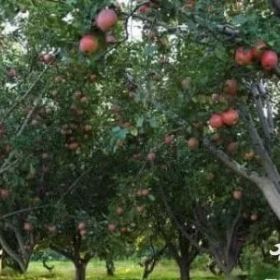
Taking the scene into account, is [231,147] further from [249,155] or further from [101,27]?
[101,27]

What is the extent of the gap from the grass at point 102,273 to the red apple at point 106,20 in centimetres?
1945

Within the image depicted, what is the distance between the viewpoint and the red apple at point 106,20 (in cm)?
343

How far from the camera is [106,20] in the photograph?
135 inches

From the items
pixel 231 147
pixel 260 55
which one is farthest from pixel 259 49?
pixel 231 147

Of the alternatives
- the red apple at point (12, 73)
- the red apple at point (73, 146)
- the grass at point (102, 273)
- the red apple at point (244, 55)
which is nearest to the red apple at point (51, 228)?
the red apple at point (73, 146)

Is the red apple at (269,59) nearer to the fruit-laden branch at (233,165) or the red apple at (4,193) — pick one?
the fruit-laden branch at (233,165)

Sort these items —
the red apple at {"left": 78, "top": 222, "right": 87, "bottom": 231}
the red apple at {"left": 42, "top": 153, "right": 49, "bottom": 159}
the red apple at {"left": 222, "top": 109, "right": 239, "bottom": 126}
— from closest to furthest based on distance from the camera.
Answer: the red apple at {"left": 222, "top": 109, "right": 239, "bottom": 126}
the red apple at {"left": 78, "top": 222, "right": 87, "bottom": 231}
the red apple at {"left": 42, "top": 153, "right": 49, "bottom": 159}

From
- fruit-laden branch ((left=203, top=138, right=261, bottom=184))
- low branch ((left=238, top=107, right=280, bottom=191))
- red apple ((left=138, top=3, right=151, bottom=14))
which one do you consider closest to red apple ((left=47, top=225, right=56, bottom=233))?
fruit-laden branch ((left=203, top=138, right=261, bottom=184))

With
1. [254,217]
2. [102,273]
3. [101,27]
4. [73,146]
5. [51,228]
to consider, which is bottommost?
[102,273]

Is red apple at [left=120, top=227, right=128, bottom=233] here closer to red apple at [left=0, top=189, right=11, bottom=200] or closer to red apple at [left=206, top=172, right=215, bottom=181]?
red apple at [left=206, top=172, right=215, bottom=181]

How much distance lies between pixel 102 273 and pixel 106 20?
26622 mm

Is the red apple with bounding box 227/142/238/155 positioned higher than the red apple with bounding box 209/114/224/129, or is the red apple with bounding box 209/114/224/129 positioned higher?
the red apple with bounding box 227/142/238/155

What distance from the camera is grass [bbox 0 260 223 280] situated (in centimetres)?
2425

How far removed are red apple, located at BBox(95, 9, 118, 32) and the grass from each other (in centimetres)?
1945
